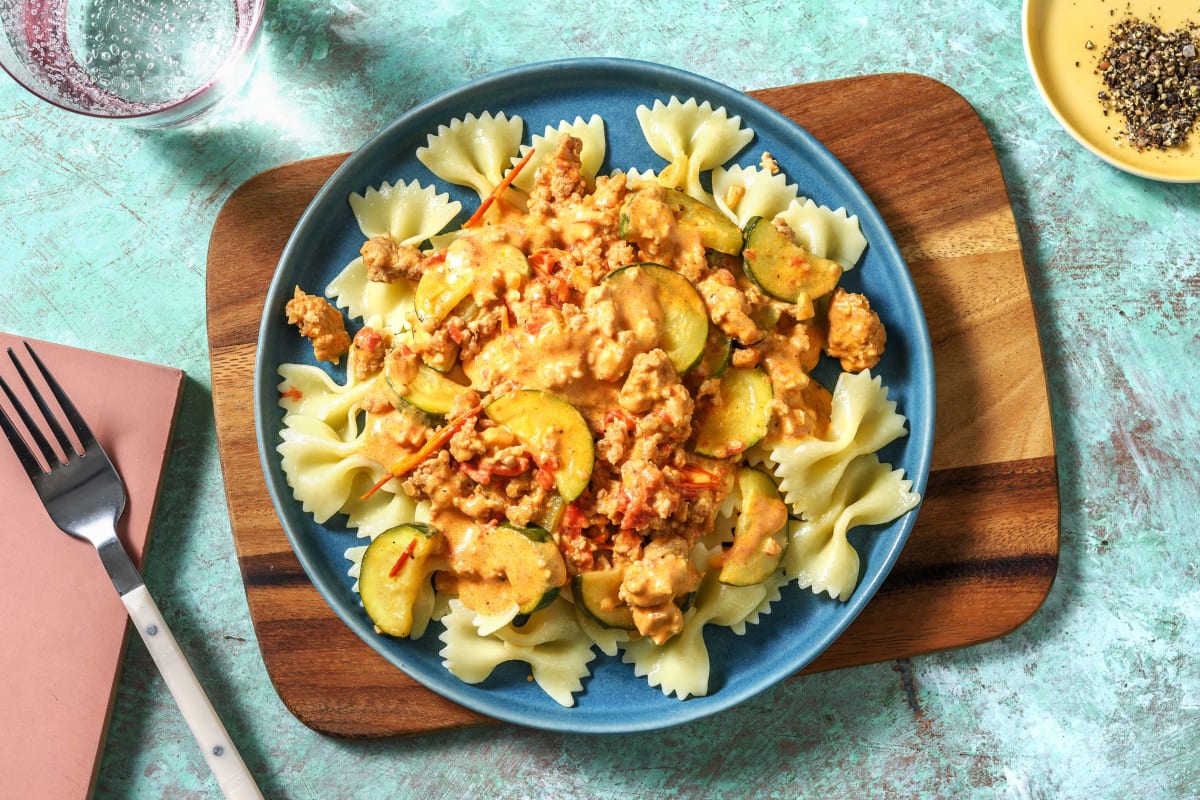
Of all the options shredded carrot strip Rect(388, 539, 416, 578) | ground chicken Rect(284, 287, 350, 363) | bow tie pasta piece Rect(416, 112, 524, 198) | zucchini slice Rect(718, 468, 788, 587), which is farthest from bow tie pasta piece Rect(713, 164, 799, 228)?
shredded carrot strip Rect(388, 539, 416, 578)

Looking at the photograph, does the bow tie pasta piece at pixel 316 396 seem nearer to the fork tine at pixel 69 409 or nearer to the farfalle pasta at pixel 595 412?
the farfalle pasta at pixel 595 412

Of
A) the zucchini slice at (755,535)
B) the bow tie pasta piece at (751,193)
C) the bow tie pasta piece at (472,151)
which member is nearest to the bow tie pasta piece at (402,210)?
the bow tie pasta piece at (472,151)

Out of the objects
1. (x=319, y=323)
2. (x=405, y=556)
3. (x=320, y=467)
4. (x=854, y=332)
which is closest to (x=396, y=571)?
(x=405, y=556)

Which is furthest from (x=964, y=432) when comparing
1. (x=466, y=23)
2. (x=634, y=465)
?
(x=466, y=23)

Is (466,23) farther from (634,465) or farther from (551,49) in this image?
(634,465)

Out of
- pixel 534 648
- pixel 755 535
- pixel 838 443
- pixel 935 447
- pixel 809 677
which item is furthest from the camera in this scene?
pixel 809 677

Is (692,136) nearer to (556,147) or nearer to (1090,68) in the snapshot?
(556,147)
